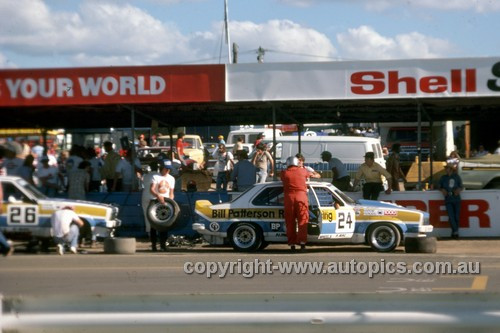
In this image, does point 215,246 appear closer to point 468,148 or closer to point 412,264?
point 412,264

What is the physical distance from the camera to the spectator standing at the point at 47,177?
13.6 m

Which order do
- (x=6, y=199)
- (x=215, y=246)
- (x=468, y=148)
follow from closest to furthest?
(x=6, y=199) < (x=215, y=246) < (x=468, y=148)

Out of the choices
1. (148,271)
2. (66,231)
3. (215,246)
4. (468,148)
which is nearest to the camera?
(148,271)

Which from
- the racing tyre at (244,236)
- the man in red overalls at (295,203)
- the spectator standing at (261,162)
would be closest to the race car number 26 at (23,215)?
the racing tyre at (244,236)

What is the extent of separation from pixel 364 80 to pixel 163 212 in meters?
4.69

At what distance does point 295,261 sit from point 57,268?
3.74 m

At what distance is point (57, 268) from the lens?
13352mm

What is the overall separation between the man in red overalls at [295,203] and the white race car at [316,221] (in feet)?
1.06

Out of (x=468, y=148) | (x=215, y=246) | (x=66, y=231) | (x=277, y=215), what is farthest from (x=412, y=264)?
(x=468, y=148)

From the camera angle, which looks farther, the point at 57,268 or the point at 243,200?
the point at 243,200

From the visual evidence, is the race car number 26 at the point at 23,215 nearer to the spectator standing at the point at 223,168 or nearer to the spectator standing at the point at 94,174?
the spectator standing at the point at 94,174

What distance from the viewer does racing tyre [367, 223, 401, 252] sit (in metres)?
15.8

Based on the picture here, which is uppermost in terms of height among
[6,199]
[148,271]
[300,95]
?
[300,95]

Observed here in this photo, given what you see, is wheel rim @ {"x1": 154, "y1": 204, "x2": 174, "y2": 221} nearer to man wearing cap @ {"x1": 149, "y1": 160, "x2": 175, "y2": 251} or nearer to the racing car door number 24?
man wearing cap @ {"x1": 149, "y1": 160, "x2": 175, "y2": 251}
